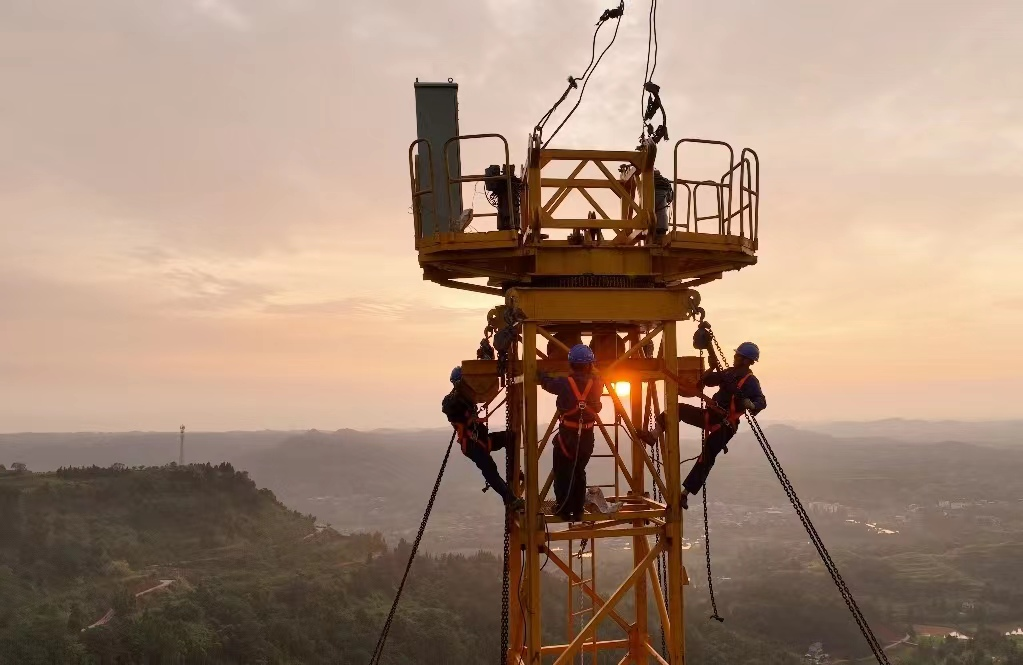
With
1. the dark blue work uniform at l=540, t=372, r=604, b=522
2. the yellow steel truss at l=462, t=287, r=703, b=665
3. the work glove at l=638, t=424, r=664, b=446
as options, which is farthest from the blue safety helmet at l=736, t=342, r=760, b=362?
the dark blue work uniform at l=540, t=372, r=604, b=522

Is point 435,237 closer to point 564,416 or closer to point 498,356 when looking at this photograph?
point 498,356

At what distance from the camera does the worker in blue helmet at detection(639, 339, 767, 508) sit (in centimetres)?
1077

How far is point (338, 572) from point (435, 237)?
108792mm

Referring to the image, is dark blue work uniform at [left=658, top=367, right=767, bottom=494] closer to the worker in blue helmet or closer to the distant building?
the worker in blue helmet

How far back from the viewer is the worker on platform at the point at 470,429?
10.4 meters

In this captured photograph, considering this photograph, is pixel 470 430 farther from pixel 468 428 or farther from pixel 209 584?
pixel 209 584

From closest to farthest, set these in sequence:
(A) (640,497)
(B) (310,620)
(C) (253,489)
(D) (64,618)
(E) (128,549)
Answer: (A) (640,497)
(D) (64,618)
(B) (310,620)
(E) (128,549)
(C) (253,489)

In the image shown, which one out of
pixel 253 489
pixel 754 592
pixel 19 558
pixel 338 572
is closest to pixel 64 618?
pixel 19 558

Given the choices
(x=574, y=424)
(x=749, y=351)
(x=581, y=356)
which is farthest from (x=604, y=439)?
(x=749, y=351)

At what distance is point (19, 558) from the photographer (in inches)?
3762

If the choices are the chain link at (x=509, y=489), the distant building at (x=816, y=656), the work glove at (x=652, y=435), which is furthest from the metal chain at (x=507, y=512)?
the distant building at (x=816, y=656)

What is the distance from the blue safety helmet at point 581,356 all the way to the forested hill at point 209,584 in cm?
7734

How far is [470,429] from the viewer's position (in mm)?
10688

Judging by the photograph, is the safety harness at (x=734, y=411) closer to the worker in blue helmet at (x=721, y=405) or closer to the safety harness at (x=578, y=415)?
the worker in blue helmet at (x=721, y=405)
